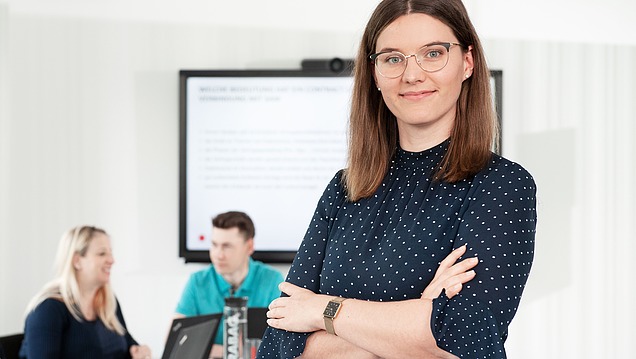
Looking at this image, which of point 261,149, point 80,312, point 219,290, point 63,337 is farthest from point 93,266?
point 261,149

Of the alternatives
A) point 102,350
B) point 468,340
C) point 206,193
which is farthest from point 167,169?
point 468,340

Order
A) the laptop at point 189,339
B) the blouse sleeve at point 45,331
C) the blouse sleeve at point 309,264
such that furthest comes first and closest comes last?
the blouse sleeve at point 45,331 < the laptop at point 189,339 < the blouse sleeve at point 309,264

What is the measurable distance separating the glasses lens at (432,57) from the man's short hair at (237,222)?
9.17 feet

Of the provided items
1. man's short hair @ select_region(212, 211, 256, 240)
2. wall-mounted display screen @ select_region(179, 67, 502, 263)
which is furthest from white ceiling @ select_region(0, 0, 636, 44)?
man's short hair @ select_region(212, 211, 256, 240)

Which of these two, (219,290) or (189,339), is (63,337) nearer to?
(219,290)

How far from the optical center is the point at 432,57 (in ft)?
5.73

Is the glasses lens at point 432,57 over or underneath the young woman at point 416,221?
over

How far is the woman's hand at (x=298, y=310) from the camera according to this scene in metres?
1.78

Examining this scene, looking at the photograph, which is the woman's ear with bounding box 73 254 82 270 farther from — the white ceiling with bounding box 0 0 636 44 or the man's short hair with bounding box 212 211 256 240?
the white ceiling with bounding box 0 0 636 44

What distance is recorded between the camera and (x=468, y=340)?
1591 millimetres

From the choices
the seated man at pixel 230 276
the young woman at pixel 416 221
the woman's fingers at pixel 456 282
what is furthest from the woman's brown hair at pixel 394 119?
the seated man at pixel 230 276

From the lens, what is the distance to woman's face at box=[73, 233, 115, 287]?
4230 millimetres

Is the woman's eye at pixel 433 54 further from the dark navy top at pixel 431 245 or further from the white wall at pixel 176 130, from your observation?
the white wall at pixel 176 130

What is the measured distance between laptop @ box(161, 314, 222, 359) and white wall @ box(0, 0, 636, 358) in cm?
146
